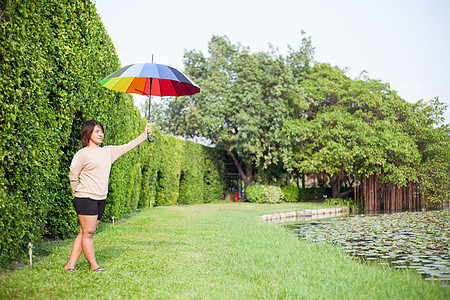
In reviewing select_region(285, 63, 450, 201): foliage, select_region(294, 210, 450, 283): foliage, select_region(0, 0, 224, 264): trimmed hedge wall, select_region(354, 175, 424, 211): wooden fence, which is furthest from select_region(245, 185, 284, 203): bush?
select_region(0, 0, 224, 264): trimmed hedge wall

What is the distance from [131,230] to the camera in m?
8.47

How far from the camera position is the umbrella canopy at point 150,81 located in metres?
5.34

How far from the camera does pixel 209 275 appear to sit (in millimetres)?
4379

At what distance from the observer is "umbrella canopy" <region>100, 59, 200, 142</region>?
17.5 ft

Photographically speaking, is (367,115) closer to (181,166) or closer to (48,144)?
(181,166)

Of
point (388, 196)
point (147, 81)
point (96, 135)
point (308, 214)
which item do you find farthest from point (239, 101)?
point (96, 135)

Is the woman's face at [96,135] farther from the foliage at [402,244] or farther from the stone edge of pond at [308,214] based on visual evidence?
the stone edge of pond at [308,214]

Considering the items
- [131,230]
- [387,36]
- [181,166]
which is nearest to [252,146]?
[181,166]

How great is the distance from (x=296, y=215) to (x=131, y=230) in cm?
1063

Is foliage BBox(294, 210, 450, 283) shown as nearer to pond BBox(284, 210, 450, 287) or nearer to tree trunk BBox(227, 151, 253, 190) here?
pond BBox(284, 210, 450, 287)

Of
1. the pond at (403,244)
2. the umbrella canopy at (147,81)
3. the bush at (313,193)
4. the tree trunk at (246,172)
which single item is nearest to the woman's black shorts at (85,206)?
the umbrella canopy at (147,81)

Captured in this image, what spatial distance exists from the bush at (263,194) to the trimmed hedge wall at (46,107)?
14400 millimetres

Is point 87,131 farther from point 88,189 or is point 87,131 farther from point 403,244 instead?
point 403,244

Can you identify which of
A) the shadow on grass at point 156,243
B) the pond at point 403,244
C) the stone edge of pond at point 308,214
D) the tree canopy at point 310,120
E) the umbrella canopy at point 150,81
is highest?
the tree canopy at point 310,120
